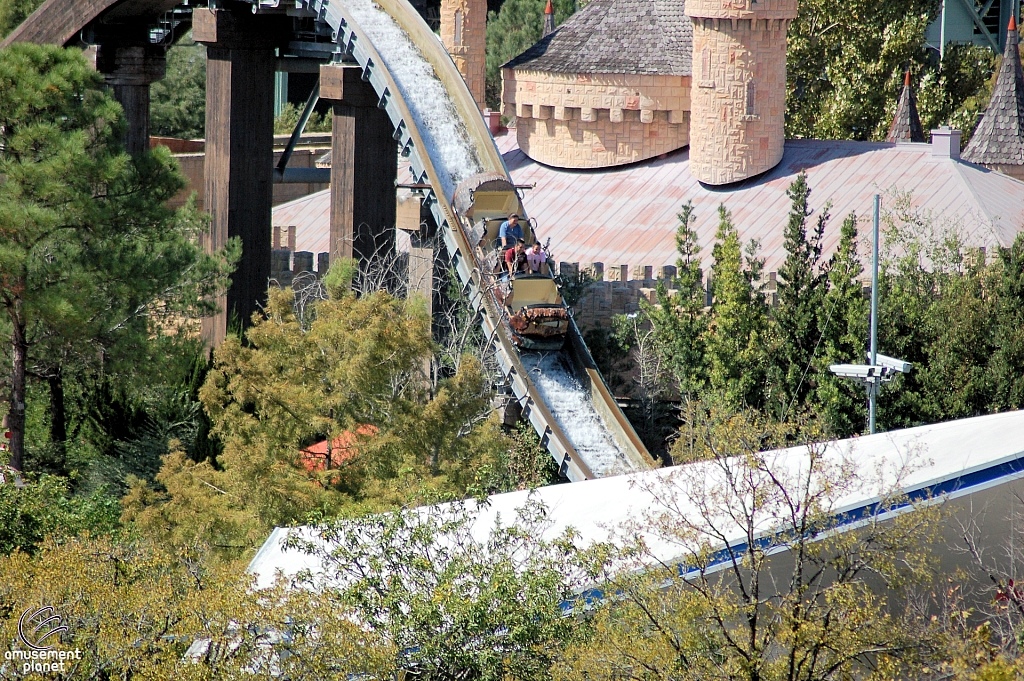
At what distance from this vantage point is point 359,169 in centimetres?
2722

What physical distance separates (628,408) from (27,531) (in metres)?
11.7

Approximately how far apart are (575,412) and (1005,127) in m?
18.4

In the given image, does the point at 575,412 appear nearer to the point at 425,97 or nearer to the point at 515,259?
the point at 515,259

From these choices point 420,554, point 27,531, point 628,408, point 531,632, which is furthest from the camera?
point 628,408

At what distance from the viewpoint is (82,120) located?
2178 centimetres

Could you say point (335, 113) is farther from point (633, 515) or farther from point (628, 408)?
point (633, 515)

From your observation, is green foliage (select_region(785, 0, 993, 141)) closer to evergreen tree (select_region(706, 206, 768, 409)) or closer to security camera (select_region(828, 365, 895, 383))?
evergreen tree (select_region(706, 206, 768, 409))


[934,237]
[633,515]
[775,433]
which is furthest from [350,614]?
[934,237]

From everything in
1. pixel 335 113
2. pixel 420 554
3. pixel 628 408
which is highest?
pixel 335 113

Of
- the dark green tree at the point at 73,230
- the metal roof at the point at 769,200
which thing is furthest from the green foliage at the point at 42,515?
the metal roof at the point at 769,200

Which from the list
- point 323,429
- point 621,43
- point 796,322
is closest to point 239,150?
point 323,429

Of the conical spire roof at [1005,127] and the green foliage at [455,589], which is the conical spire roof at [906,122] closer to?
the conical spire roof at [1005,127]

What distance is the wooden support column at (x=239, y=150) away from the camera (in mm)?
27391

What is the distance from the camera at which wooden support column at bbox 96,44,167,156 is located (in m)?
28.8
